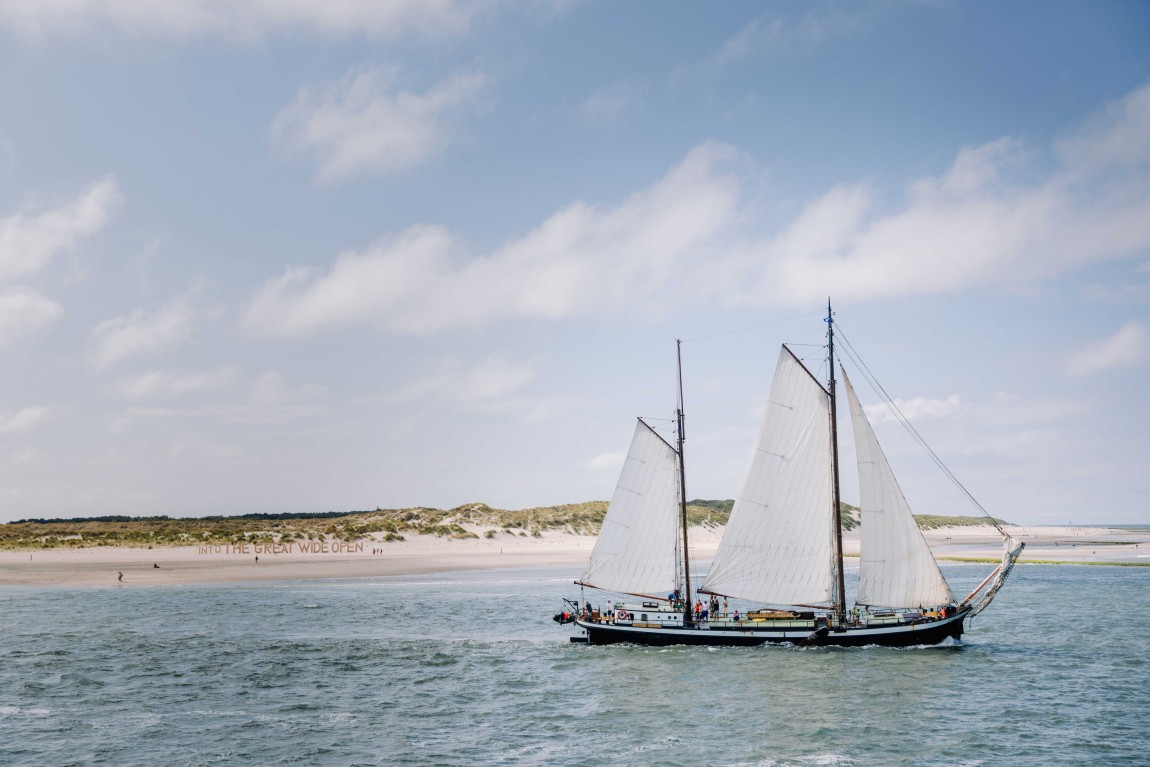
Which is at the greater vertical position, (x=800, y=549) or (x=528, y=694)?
(x=800, y=549)

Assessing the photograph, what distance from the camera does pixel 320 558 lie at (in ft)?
418

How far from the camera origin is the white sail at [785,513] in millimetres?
52062

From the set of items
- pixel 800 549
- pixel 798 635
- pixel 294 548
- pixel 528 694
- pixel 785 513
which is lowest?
pixel 528 694

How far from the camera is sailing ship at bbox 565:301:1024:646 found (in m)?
51.1

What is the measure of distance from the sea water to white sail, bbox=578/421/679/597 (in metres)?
4.52

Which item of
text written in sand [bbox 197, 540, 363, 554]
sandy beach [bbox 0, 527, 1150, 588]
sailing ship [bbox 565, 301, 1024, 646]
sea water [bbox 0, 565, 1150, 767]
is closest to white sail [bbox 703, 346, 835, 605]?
sailing ship [bbox 565, 301, 1024, 646]

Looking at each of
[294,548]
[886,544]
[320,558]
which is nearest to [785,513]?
[886,544]

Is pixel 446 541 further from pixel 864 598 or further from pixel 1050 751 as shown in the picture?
pixel 1050 751

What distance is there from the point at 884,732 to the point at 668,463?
24.2 meters

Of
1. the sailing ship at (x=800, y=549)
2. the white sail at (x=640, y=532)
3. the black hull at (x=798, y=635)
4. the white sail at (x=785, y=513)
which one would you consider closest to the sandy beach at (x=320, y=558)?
the white sail at (x=640, y=532)

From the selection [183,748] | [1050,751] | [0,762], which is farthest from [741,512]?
[0,762]

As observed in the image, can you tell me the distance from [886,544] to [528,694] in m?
23.8

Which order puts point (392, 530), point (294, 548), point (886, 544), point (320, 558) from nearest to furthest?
point (886, 544), point (320, 558), point (294, 548), point (392, 530)

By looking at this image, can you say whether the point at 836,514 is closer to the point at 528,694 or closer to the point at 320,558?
the point at 528,694
